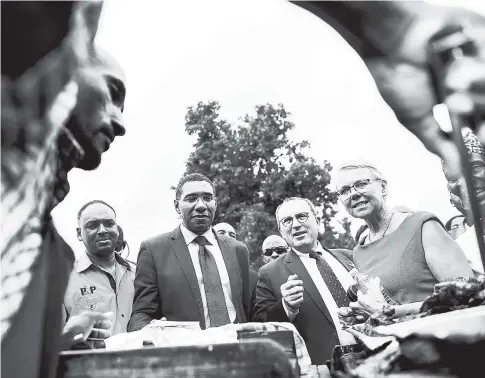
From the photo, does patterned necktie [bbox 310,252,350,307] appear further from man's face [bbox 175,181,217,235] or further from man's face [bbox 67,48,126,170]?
man's face [bbox 67,48,126,170]

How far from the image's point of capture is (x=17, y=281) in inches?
45.0

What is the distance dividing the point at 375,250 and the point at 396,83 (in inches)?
28.4

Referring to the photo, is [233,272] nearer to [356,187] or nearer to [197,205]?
[197,205]

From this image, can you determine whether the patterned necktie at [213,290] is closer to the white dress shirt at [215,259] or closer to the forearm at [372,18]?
the white dress shirt at [215,259]

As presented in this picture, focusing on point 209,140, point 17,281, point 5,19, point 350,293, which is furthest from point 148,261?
point 5,19

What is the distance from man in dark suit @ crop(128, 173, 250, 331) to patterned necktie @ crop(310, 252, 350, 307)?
410 millimetres

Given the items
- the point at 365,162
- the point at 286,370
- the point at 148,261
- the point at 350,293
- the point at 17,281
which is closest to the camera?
the point at 286,370

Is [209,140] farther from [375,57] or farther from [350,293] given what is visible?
[375,57]

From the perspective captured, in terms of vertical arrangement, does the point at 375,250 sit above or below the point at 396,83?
below

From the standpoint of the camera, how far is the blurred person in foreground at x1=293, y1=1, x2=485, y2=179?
1.21 metres

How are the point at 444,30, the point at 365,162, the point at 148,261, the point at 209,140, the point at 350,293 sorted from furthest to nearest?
the point at 209,140 < the point at 148,261 < the point at 365,162 < the point at 350,293 < the point at 444,30

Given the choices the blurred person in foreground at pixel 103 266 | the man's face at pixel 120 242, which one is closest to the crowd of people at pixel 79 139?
the blurred person in foreground at pixel 103 266

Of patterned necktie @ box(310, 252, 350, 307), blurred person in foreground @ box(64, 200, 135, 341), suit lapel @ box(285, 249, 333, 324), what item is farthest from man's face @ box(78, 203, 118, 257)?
patterned necktie @ box(310, 252, 350, 307)

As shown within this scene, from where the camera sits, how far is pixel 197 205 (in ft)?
7.68
